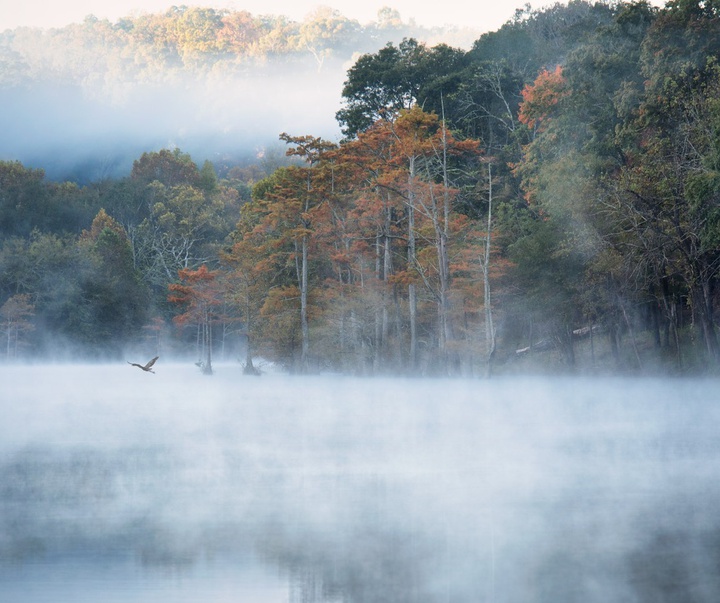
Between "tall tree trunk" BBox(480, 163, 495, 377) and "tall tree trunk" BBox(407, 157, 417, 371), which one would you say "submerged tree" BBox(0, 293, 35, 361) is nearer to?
"tall tree trunk" BBox(407, 157, 417, 371)

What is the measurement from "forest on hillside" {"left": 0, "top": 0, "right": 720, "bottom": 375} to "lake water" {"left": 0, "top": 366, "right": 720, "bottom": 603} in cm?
1455

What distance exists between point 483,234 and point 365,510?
3332 cm

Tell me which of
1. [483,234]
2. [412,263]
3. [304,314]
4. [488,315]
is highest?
[483,234]

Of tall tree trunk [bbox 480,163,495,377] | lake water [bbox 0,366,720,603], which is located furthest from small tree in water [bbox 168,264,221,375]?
lake water [bbox 0,366,720,603]

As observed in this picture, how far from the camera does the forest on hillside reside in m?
33.2

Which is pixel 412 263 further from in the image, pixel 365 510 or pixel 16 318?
pixel 365 510

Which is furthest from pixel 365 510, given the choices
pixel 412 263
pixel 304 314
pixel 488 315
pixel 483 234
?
pixel 304 314

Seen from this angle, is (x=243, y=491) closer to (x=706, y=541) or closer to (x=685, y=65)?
(x=706, y=541)

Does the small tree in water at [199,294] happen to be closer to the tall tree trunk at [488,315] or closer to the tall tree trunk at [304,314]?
the tall tree trunk at [304,314]

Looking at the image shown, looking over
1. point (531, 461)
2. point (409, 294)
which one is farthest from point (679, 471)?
point (409, 294)

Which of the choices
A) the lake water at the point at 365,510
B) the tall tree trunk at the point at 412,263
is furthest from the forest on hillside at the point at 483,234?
the lake water at the point at 365,510

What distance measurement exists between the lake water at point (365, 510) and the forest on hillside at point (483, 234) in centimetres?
1455

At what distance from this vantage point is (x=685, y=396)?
2573 cm

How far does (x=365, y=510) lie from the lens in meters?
9.80
